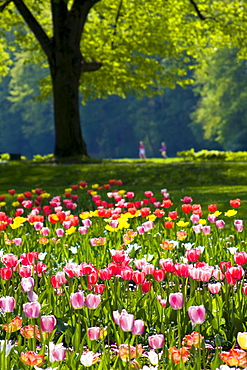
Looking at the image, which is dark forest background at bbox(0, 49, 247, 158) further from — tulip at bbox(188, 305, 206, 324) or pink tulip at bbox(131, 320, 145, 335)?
pink tulip at bbox(131, 320, 145, 335)

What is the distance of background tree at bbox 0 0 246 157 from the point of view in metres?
18.4

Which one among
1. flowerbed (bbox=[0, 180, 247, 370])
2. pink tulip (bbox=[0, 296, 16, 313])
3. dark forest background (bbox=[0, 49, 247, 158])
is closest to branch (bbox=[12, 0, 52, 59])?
flowerbed (bbox=[0, 180, 247, 370])

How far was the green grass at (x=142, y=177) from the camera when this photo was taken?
1163cm

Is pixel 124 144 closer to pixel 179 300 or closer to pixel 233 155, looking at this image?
pixel 233 155

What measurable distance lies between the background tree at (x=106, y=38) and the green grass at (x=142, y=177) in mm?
3623

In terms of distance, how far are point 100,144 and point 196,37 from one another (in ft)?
173

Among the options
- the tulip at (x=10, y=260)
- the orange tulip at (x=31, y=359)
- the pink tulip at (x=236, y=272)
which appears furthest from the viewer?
the tulip at (x=10, y=260)

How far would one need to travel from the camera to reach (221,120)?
49.7 meters

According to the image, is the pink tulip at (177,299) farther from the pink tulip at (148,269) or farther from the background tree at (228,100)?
the background tree at (228,100)

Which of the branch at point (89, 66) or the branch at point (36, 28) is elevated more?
the branch at point (36, 28)

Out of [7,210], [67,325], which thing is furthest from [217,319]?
[7,210]

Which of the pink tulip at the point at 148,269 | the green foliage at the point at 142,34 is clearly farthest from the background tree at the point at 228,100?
the pink tulip at the point at 148,269

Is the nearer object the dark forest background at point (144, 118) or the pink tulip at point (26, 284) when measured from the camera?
the pink tulip at point (26, 284)

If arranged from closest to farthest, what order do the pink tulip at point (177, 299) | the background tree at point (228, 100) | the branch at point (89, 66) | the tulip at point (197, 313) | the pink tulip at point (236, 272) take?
1. the tulip at point (197, 313)
2. the pink tulip at point (177, 299)
3. the pink tulip at point (236, 272)
4. the branch at point (89, 66)
5. the background tree at point (228, 100)
